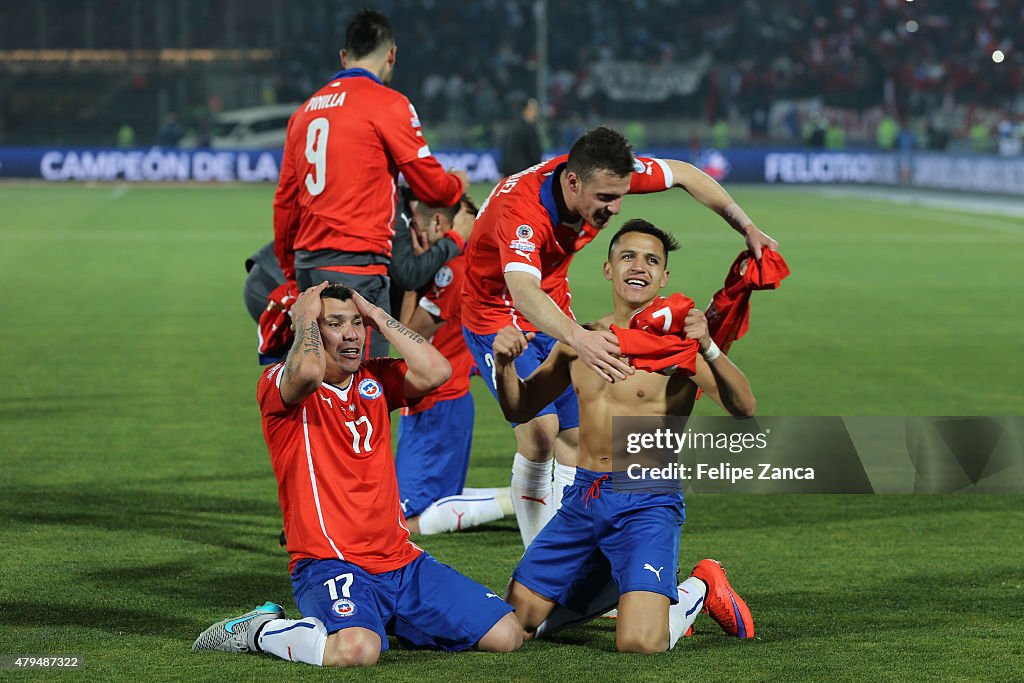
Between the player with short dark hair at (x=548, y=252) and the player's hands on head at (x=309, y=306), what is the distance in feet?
2.45

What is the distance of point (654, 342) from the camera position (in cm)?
533

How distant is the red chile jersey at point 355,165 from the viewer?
6.71m

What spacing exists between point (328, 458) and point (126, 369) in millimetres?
7398

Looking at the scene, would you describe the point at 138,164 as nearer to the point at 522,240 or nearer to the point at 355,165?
the point at 355,165

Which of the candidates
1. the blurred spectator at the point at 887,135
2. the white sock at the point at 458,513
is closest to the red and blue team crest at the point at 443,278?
the white sock at the point at 458,513

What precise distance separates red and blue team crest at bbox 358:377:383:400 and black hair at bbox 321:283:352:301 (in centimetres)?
31

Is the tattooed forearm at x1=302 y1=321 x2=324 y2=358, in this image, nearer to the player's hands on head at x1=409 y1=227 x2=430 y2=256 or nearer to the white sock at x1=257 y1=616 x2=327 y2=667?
the white sock at x1=257 y1=616 x2=327 y2=667

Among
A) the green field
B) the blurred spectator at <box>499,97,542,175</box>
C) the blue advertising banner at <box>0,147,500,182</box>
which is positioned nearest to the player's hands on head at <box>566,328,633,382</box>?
the green field

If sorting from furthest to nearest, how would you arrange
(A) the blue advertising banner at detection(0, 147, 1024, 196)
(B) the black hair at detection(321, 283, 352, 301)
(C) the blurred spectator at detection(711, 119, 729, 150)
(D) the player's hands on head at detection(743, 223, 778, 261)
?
(C) the blurred spectator at detection(711, 119, 729, 150), (A) the blue advertising banner at detection(0, 147, 1024, 196), (D) the player's hands on head at detection(743, 223, 778, 261), (B) the black hair at detection(321, 283, 352, 301)

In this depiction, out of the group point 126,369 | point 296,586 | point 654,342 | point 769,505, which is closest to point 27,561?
point 296,586

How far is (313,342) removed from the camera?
5.27 meters

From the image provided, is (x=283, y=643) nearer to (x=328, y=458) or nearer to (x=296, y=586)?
(x=296, y=586)

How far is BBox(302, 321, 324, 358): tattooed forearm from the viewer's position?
17.2 ft

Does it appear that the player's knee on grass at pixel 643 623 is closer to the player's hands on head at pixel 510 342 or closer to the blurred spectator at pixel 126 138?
the player's hands on head at pixel 510 342
